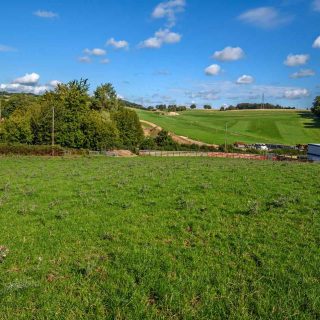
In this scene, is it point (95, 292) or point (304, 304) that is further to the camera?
point (95, 292)

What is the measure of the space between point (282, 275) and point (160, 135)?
97939 mm

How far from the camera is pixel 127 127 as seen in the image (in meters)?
106

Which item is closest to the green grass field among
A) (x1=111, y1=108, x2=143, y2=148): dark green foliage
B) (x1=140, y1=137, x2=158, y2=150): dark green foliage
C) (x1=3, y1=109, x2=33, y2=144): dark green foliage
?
(x1=140, y1=137, x2=158, y2=150): dark green foliage

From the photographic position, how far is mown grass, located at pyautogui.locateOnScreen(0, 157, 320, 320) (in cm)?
704

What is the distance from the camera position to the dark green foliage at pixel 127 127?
105000 mm

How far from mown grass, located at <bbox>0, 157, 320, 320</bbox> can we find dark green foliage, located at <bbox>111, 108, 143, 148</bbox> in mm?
89599

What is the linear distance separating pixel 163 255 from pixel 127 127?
97.6m

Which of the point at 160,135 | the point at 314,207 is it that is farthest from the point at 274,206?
the point at 160,135

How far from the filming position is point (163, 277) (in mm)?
8039

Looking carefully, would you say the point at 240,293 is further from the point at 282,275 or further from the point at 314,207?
the point at 314,207

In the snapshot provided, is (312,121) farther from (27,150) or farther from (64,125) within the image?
(27,150)

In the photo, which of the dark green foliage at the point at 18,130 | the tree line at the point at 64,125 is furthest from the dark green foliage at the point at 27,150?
the dark green foliage at the point at 18,130

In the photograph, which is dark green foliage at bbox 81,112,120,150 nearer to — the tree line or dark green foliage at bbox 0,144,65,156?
the tree line

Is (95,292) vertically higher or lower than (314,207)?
lower
